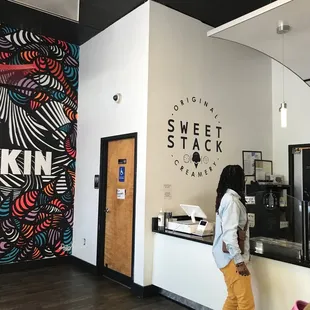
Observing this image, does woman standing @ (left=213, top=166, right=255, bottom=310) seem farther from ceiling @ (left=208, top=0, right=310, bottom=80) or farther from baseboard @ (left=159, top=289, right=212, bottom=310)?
ceiling @ (left=208, top=0, right=310, bottom=80)

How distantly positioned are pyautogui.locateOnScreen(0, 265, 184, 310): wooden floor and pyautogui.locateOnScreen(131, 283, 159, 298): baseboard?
0.24ft

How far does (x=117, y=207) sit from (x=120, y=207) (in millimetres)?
82

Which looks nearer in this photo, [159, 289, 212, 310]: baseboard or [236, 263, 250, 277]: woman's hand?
[236, 263, 250, 277]: woman's hand

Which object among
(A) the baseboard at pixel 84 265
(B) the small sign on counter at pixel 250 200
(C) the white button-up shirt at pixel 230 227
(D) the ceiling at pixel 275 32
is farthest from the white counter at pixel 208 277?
(D) the ceiling at pixel 275 32

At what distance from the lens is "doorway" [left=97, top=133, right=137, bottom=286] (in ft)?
14.8

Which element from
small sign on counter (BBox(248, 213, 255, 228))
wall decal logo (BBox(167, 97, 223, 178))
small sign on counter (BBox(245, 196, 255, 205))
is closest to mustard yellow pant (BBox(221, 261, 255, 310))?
small sign on counter (BBox(248, 213, 255, 228))

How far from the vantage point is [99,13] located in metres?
4.67

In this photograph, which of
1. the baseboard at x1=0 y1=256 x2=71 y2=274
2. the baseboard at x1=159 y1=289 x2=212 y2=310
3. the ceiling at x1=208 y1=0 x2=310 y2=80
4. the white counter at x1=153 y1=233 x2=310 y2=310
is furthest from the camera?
the baseboard at x1=0 y1=256 x2=71 y2=274

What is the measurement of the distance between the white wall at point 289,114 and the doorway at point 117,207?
2.62 metres

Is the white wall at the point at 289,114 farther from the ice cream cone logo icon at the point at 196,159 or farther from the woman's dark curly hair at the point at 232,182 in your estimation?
the woman's dark curly hair at the point at 232,182

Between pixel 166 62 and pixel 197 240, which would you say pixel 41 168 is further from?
pixel 197 240

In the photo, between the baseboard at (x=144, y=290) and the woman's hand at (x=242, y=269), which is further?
the baseboard at (x=144, y=290)

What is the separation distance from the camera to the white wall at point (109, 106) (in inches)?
169

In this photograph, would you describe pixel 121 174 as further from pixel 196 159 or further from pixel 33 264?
pixel 33 264
